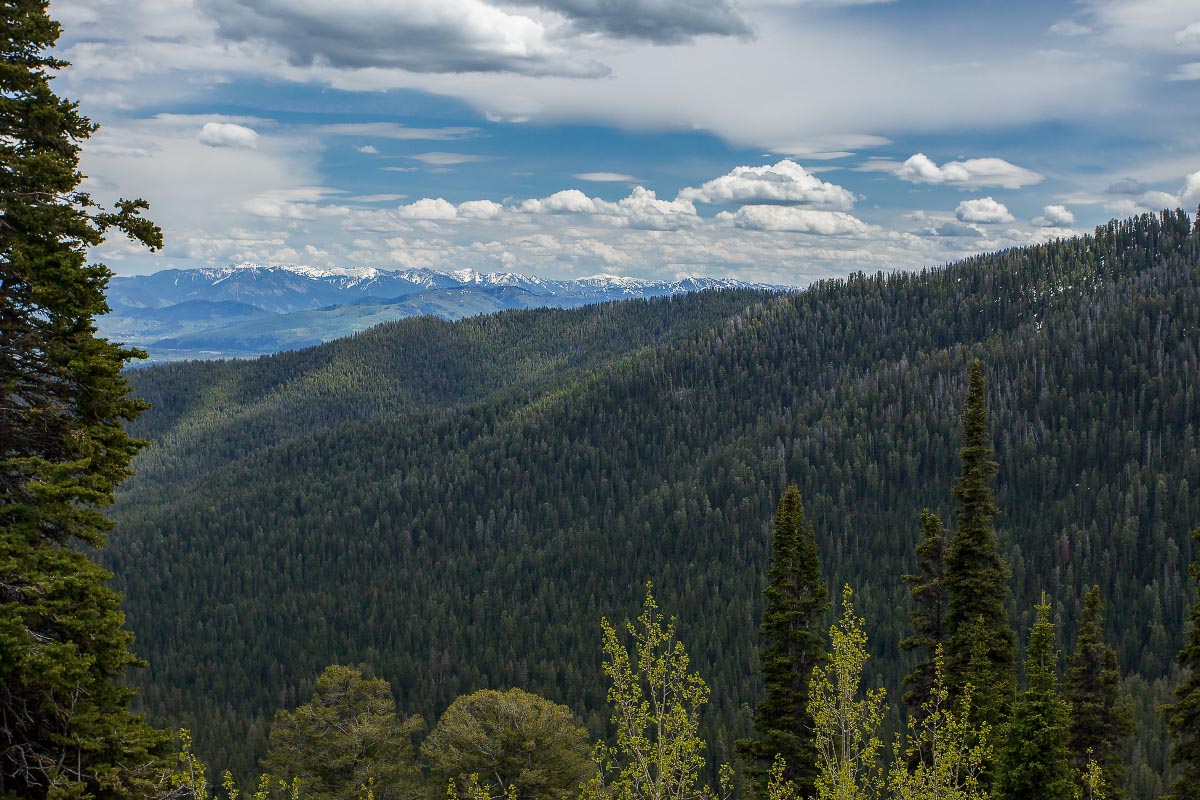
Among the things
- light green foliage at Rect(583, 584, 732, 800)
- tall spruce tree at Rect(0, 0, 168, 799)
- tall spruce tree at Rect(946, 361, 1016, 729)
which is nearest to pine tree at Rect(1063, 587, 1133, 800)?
tall spruce tree at Rect(946, 361, 1016, 729)

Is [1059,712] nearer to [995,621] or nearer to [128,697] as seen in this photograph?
[995,621]

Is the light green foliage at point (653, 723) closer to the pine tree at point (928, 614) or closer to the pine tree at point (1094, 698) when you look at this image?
the pine tree at point (928, 614)

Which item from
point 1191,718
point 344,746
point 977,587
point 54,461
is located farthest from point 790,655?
point 344,746

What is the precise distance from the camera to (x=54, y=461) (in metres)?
18.6

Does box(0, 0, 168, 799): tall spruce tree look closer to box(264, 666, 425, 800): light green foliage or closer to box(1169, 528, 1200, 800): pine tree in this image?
box(1169, 528, 1200, 800): pine tree

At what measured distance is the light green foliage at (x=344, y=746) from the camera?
60.5 m

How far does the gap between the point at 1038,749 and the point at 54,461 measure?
32593 mm

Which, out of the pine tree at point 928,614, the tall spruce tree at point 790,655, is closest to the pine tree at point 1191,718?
the pine tree at point 928,614

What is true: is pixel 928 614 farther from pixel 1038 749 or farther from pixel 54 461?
pixel 54 461

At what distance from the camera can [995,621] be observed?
38.8m

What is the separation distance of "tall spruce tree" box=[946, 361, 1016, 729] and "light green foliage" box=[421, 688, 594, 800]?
3205 centimetres

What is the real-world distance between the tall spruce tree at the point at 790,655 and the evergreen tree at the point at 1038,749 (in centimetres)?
828

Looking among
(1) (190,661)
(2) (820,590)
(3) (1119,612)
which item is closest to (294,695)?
(1) (190,661)

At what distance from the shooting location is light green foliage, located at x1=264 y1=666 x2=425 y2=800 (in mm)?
60531
